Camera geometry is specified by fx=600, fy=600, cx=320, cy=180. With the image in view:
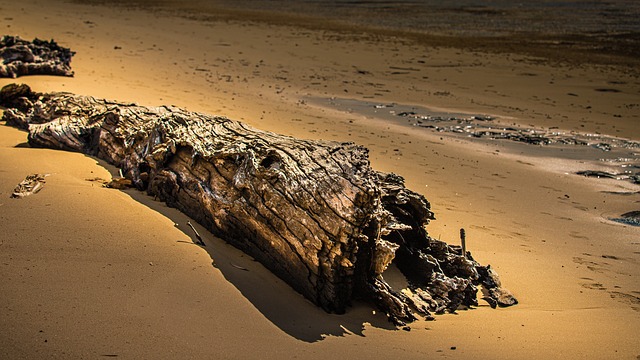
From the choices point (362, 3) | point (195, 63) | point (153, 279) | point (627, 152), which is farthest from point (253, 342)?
point (362, 3)

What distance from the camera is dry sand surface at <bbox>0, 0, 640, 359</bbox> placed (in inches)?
117

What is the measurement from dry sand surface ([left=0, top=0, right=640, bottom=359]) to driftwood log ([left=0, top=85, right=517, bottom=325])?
0.42 feet

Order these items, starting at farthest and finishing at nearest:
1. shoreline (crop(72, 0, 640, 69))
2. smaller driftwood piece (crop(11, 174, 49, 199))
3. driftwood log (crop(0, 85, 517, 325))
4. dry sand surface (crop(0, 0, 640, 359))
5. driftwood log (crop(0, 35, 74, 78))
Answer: shoreline (crop(72, 0, 640, 69))
driftwood log (crop(0, 35, 74, 78))
smaller driftwood piece (crop(11, 174, 49, 199))
driftwood log (crop(0, 85, 517, 325))
dry sand surface (crop(0, 0, 640, 359))

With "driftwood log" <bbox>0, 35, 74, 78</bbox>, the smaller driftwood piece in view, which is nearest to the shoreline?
"driftwood log" <bbox>0, 35, 74, 78</bbox>

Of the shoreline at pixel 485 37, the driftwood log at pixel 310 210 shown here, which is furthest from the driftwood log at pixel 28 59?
the shoreline at pixel 485 37

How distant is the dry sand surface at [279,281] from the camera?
2.97 m

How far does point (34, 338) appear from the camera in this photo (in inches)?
108

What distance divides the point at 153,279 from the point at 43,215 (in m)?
1.08

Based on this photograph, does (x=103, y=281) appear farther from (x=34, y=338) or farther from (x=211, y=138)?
(x=211, y=138)

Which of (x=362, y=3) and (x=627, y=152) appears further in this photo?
(x=362, y=3)

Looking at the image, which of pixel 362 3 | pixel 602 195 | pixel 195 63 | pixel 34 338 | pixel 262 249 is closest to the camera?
pixel 34 338

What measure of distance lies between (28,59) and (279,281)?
7.28m

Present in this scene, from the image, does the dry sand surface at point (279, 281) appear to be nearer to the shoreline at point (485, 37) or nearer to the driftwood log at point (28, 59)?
the driftwood log at point (28, 59)

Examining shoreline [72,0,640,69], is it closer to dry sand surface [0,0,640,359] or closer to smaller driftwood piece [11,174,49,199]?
dry sand surface [0,0,640,359]
